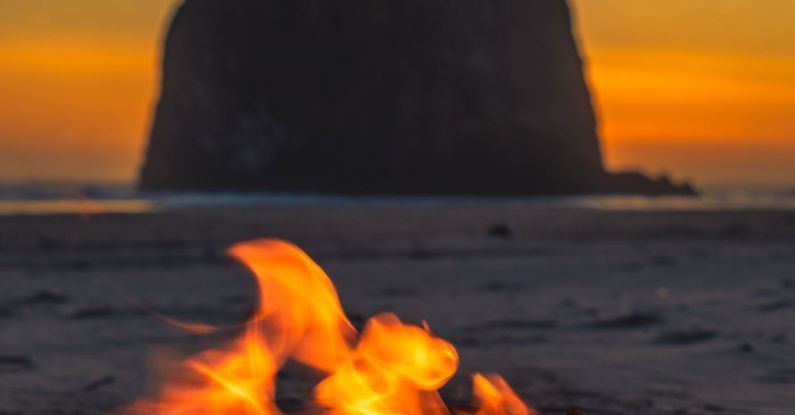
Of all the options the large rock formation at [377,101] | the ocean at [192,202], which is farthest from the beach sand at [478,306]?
the large rock formation at [377,101]

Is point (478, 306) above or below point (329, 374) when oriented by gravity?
below

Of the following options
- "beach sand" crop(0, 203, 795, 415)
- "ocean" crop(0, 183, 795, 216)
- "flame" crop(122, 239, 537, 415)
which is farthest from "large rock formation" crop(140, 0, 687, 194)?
"flame" crop(122, 239, 537, 415)

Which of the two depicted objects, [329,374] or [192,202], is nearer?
[329,374]

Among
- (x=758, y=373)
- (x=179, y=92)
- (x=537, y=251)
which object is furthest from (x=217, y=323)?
(x=179, y=92)

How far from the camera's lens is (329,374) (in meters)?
6.05

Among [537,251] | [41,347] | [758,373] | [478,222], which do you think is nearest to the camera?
[758,373]

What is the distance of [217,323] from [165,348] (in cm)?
126

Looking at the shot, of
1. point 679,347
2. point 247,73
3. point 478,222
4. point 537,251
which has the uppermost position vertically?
point 679,347

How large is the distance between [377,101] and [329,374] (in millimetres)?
72346

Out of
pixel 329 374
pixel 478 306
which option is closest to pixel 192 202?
pixel 478 306

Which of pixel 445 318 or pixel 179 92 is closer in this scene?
pixel 445 318

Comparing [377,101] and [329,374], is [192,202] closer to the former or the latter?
[329,374]

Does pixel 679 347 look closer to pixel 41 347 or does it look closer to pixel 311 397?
pixel 311 397

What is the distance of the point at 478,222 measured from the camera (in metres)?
22.4
